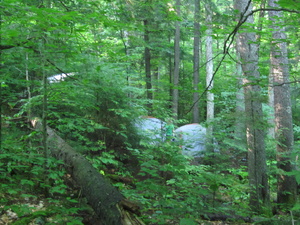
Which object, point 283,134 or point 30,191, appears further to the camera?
point 283,134

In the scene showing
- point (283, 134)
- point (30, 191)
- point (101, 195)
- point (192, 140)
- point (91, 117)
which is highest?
point (91, 117)

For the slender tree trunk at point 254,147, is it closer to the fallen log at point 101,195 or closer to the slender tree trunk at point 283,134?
the slender tree trunk at point 283,134

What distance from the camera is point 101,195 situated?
10.8 feet

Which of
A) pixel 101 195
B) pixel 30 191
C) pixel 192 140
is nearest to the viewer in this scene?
pixel 101 195

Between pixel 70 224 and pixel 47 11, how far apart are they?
2.26 m

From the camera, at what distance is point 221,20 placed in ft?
11.6

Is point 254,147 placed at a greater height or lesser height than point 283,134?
A: greater

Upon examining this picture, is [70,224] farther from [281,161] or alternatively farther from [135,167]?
[281,161]

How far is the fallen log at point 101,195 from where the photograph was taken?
2.92m

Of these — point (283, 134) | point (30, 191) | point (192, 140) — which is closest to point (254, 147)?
point (192, 140)

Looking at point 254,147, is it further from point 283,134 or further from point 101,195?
point 101,195

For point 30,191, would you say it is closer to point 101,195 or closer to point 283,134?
point 101,195

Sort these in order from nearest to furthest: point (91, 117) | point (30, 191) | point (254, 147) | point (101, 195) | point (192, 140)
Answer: point (101, 195) < point (30, 191) < point (192, 140) < point (254, 147) < point (91, 117)

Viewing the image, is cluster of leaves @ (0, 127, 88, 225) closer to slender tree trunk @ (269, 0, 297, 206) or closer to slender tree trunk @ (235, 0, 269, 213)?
slender tree trunk @ (235, 0, 269, 213)
